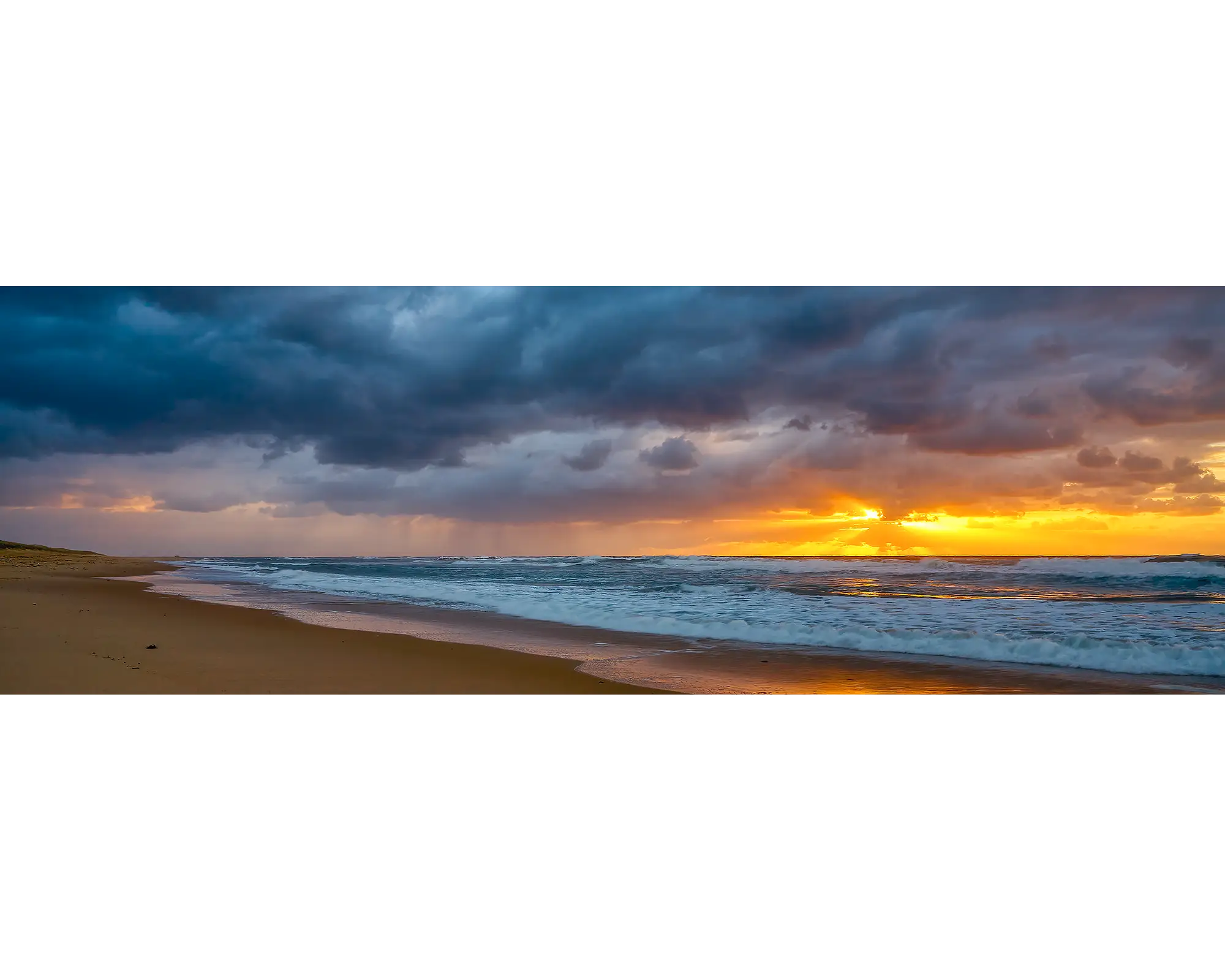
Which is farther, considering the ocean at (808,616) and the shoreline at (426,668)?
the ocean at (808,616)

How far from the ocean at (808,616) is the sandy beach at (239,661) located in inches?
28.8

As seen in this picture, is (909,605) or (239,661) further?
(909,605)

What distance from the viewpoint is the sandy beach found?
5793 mm

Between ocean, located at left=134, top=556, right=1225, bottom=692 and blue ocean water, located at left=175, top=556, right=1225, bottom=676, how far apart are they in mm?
33

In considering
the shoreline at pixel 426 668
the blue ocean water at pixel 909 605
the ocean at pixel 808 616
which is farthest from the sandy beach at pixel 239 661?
the blue ocean water at pixel 909 605

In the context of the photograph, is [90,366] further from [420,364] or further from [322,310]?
[420,364]

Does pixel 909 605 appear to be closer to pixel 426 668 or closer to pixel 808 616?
pixel 808 616

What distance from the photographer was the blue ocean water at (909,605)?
7363 millimetres

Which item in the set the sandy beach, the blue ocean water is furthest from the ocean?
the sandy beach

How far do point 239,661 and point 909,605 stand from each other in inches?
358

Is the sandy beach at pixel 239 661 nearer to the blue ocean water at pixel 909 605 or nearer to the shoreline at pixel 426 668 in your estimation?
the shoreline at pixel 426 668

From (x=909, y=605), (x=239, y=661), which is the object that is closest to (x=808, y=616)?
(x=909, y=605)

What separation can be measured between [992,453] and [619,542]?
530cm

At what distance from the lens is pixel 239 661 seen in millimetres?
6910
